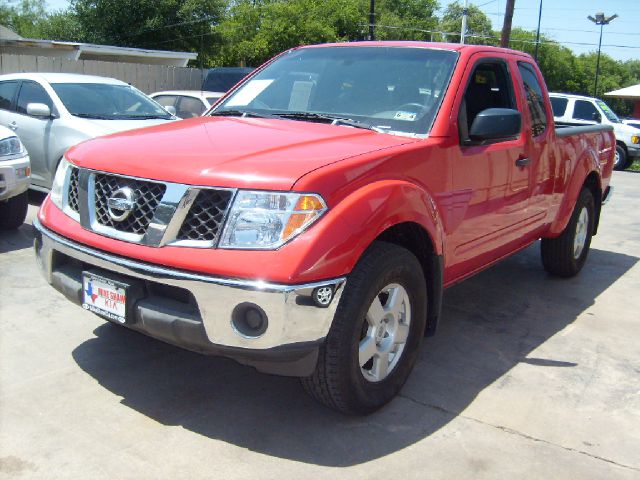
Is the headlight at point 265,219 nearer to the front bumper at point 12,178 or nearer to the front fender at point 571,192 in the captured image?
the front fender at point 571,192

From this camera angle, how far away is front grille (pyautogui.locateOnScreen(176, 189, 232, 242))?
2.79 meters

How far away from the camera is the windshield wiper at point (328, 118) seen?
12.1 ft

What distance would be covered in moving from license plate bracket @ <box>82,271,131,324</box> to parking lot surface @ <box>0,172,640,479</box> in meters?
0.52

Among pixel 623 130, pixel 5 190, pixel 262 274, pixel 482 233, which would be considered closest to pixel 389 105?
pixel 482 233

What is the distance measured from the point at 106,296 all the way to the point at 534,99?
3.38 m

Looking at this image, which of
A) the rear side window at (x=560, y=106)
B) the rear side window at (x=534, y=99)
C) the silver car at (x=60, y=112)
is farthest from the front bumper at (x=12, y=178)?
the rear side window at (x=560, y=106)

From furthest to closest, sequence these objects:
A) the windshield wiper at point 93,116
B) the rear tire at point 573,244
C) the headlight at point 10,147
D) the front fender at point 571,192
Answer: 1. the windshield wiper at point 93,116
2. the headlight at point 10,147
3. the rear tire at point 573,244
4. the front fender at point 571,192

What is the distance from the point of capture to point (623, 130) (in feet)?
59.0

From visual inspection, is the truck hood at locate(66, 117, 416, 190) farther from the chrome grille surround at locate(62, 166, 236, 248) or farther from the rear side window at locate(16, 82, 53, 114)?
the rear side window at locate(16, 82, 53, 114)

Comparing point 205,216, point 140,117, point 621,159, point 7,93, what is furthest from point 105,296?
point 621,159

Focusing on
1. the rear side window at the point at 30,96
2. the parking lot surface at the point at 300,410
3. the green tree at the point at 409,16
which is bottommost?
the parking lot surface at the point at 300,410

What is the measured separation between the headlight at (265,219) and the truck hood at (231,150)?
5cm

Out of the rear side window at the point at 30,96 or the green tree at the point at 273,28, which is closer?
the rear side window at the point at 30,96

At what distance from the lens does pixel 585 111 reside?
52.6 ft
